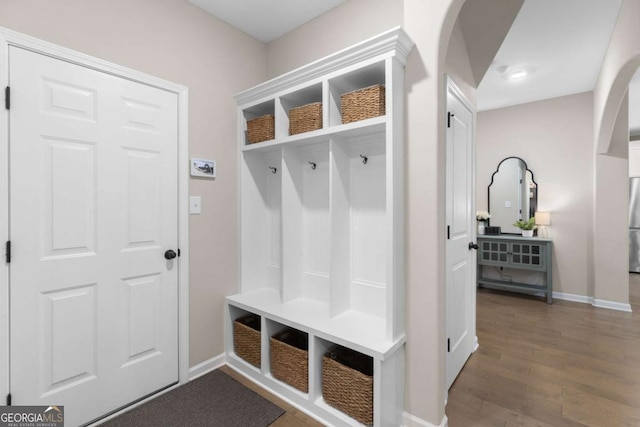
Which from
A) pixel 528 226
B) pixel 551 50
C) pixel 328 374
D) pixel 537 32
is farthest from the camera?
pixel 528 226

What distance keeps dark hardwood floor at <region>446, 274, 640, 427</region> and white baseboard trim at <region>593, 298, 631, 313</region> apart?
93mm

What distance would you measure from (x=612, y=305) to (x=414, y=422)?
375 cm

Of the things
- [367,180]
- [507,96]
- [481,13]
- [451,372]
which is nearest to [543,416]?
[451,372]

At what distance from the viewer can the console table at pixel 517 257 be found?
399 centimetres

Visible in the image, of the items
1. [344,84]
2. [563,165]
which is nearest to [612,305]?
[563,165]

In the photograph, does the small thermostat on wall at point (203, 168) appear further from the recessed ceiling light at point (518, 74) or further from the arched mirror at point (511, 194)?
the arched mirror at point (511, 194)

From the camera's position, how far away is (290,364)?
2.01m

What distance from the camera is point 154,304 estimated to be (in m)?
2.03

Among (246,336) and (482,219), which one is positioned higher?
(482,219)

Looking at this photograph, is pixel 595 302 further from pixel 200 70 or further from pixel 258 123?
pixel 200 70

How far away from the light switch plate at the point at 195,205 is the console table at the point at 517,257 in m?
4.01

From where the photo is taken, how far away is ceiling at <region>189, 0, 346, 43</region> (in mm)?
2215

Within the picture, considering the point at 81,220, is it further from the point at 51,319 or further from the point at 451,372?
the point at 451,372

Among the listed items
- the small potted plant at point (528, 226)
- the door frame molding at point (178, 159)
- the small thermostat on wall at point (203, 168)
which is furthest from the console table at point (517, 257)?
the door frame molding at point (178, 159)
